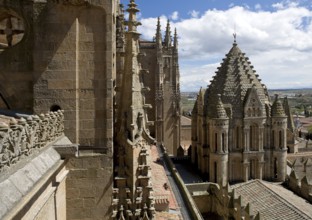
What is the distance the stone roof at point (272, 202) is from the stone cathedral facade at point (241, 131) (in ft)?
7.12

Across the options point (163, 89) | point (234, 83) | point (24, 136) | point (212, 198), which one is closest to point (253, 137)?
point (234, 83)

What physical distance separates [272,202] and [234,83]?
11.7 metres

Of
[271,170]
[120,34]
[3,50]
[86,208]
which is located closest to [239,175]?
[271,170]

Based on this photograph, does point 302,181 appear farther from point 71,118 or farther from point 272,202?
point 71,118

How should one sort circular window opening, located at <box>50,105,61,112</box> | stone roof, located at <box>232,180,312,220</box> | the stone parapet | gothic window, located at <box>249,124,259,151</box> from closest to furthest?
circular window opening, located at <box>50,105,61,112</box>, stone roof, located at <box>232,180,312,220</box>, the stone parapet, gothic window, located at <box>249,124,259,151</box>

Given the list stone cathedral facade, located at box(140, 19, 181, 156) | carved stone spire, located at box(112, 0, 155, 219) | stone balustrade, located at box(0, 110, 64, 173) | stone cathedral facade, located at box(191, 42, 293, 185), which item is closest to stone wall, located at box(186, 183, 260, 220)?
stone cathedral facade, located at box(191, 42, 293, 185)

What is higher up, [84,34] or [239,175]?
[84,34]

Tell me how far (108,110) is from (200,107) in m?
24.7

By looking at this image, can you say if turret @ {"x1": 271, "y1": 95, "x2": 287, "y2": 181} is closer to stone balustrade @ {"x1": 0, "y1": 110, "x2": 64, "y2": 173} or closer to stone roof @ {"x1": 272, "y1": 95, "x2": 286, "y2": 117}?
stone roof @ {"x1": 272, "y1": 95, "x2": 286, "y2": 117}

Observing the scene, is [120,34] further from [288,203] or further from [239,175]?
[239,175]

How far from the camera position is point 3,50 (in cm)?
761

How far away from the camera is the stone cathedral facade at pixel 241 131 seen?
91.8 feet

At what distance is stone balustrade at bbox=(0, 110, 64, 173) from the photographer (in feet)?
12.6

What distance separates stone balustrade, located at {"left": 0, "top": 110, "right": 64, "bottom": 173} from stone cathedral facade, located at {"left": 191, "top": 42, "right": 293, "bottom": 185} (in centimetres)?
2251
